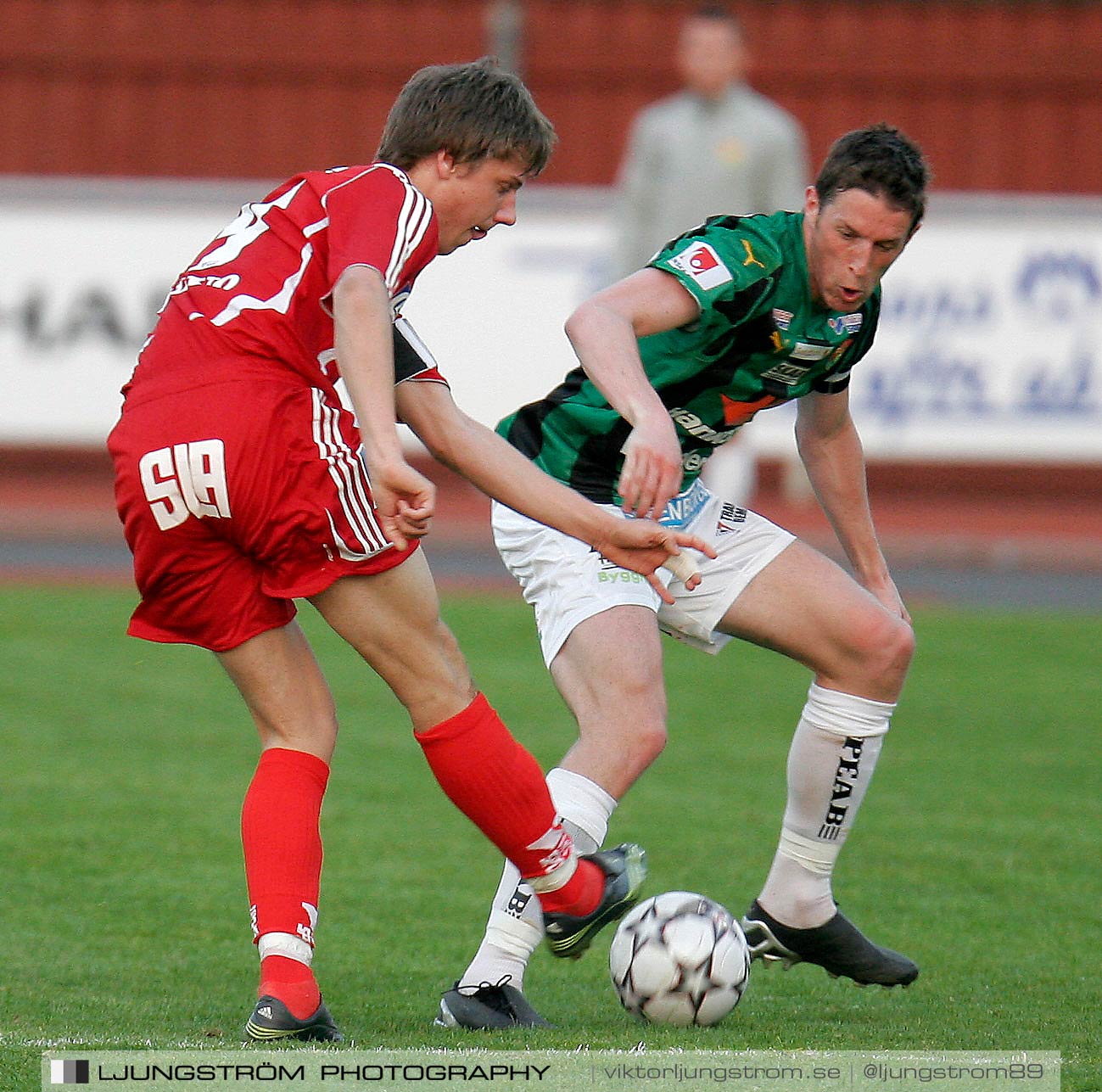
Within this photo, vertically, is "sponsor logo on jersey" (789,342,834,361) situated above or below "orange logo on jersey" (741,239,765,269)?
below

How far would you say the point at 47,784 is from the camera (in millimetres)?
6129

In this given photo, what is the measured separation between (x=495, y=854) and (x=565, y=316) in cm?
724

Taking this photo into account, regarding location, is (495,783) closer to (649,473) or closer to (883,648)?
(649,473)

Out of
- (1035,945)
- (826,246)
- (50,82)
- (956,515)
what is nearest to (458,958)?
(1035,945)

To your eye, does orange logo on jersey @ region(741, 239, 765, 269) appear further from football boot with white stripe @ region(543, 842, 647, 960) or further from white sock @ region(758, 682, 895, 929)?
football boot with white stripe @ region(543, 842, 647, 960)

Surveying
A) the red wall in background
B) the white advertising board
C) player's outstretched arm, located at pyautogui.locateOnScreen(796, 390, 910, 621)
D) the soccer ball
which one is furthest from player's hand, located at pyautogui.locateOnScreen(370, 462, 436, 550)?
the red wall in background

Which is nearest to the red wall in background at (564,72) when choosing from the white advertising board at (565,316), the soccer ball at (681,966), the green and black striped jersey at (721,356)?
the white advertising board at (565,316)

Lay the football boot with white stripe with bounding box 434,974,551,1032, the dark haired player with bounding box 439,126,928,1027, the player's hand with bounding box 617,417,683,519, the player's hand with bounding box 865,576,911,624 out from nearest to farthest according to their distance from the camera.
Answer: the player's hand with bounding box 617,417,683,519 < the football boot with white stripe with bounding box 434,974,551,1032 < the dark haired player with bounding box 439,126,928,1027 < the player's hand with bounding box 865,576,911,624

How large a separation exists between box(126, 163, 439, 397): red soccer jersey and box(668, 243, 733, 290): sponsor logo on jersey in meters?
0.77

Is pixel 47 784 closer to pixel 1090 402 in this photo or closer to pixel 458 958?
pixel 458 958

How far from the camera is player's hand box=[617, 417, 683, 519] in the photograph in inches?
140

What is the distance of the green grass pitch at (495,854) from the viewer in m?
3.82

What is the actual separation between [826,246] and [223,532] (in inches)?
59.0

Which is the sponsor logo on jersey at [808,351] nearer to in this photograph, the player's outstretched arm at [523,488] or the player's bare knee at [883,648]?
the player's bare knee at [883,648]
